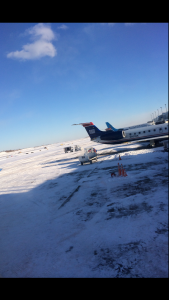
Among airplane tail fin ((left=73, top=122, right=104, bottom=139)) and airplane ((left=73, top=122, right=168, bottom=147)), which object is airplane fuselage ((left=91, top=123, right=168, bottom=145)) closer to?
airplane ((left=73, top=122, right=168, bottom=147))

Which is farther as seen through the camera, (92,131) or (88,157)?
(92,131)

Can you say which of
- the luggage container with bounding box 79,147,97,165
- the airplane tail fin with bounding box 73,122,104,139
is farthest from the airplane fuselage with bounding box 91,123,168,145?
the luggage container with bounding box 79,147,97,165

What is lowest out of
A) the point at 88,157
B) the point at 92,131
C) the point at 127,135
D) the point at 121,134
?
the point at 88,157

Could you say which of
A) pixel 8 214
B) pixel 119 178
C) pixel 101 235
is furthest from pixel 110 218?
pixel 8 214

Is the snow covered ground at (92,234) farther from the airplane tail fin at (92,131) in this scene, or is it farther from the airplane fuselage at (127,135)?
the airplane tail fin at (92,131)

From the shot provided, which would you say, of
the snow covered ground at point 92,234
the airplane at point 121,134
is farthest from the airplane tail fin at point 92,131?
the snow covered ground at point 92,234

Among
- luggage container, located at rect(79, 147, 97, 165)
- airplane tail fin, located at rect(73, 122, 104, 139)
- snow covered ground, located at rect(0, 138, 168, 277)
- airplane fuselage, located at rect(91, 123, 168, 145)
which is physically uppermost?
airplane tail fin, located at rect(73, 122, 104, 139)

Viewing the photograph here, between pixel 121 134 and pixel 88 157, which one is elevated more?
pixel 121 134

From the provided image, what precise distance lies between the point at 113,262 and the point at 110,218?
242 centimetres

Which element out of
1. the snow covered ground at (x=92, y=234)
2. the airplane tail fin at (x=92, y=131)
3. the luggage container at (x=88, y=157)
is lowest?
the snow covered ground at (x=92, y=234)

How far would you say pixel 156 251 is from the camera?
4.23 metres

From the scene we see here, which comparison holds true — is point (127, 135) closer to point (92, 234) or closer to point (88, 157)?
point (88, 157)

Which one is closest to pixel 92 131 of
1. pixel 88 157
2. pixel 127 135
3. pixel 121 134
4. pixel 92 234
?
pixel 121 134

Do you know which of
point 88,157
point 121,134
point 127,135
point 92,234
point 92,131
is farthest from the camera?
point 92,131
